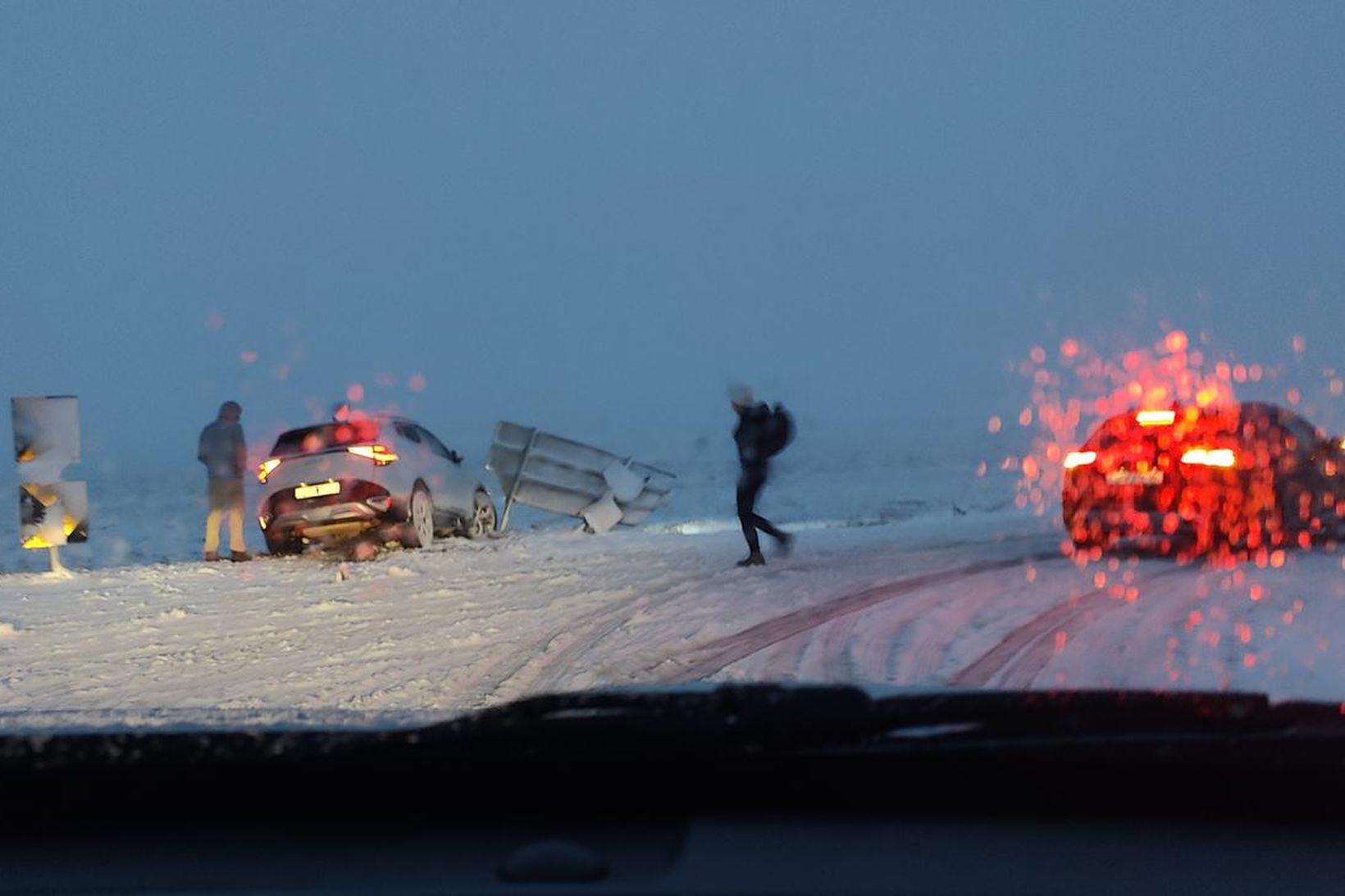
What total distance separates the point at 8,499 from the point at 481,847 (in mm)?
50466

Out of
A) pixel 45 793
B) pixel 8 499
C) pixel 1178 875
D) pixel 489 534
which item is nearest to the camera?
pixel 1178 875

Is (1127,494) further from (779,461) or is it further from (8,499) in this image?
(8,499)

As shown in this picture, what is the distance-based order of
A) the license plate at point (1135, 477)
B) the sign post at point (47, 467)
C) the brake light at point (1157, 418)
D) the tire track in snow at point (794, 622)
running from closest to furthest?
the tire track in snow at point (794, 622) < the license plate at point (1135, 477) < the brake light at point (1157, 418) < the sign post at point (47, 467)

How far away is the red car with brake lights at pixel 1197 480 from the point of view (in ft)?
42.1

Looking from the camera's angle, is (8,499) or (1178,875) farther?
(8,499)

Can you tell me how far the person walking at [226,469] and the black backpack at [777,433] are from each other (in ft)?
21.9

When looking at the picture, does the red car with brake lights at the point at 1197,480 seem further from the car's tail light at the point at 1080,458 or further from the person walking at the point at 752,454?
the person walking at the point at 752,454

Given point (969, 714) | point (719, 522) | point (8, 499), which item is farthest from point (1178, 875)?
point (8, 499)

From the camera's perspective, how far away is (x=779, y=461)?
14.3m

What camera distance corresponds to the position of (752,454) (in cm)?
1352

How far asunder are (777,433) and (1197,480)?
3.98 meters

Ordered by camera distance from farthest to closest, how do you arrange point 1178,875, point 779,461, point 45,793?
point 779,461 → point 45,793 → point 1178,875

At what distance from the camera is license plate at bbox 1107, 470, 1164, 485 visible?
1293 centimetres

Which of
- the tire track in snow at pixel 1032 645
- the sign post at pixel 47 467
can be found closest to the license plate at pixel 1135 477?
the tire track in snow at pixel 1032 645
